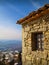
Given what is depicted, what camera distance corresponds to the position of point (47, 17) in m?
8.46

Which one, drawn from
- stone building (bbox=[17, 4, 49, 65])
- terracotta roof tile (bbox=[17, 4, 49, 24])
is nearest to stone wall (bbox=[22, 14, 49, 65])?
stone building (bbox=[17, 4, 49, 65])

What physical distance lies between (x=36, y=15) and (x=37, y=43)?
4.77 ft

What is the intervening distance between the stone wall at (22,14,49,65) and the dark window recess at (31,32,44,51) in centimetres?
20

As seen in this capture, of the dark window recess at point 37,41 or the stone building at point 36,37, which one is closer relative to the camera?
the stone building at point 36,37

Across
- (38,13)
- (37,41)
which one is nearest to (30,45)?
(37,41)

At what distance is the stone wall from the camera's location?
8.51 m

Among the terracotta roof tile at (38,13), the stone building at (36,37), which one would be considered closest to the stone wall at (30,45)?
the stone building at (36,37)

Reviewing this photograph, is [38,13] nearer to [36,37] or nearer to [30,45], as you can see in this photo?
[36,37]

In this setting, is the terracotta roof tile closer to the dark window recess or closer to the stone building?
the stone building

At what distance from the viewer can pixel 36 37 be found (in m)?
9.63

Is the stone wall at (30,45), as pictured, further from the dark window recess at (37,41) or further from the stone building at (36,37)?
the dark window recess at (37,41)

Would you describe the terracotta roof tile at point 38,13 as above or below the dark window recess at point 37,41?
above

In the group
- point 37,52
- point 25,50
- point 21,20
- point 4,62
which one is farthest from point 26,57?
point 4,62

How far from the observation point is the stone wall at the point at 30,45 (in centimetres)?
851
